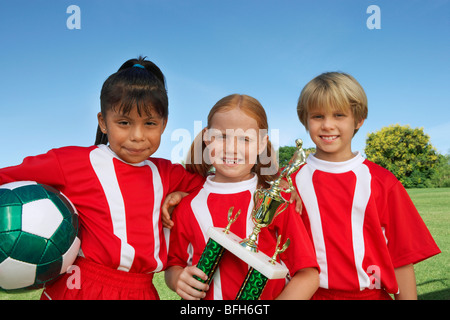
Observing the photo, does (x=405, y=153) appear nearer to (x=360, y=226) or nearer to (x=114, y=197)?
(x=360, y=226)

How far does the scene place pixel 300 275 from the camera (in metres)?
1.94

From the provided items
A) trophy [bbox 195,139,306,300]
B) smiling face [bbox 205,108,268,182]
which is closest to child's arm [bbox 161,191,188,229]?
smiling face [bbox 205,108,268,182]

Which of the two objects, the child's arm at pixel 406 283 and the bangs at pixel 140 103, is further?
the child's arm at pixel 406 283

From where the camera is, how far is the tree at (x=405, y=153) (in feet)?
112

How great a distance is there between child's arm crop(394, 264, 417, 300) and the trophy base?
3.71ft

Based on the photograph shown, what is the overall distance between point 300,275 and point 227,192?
25.1 inches

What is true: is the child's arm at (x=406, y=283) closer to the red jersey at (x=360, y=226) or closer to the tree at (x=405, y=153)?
the red jersey at (x=360, y=226)

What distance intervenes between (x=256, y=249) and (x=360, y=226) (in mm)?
915

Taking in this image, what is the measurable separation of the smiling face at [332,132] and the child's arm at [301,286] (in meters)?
0.82

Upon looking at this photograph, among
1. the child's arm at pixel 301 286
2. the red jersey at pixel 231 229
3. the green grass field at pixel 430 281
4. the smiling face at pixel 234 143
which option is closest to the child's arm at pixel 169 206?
the red jersey at pixel 231 229
